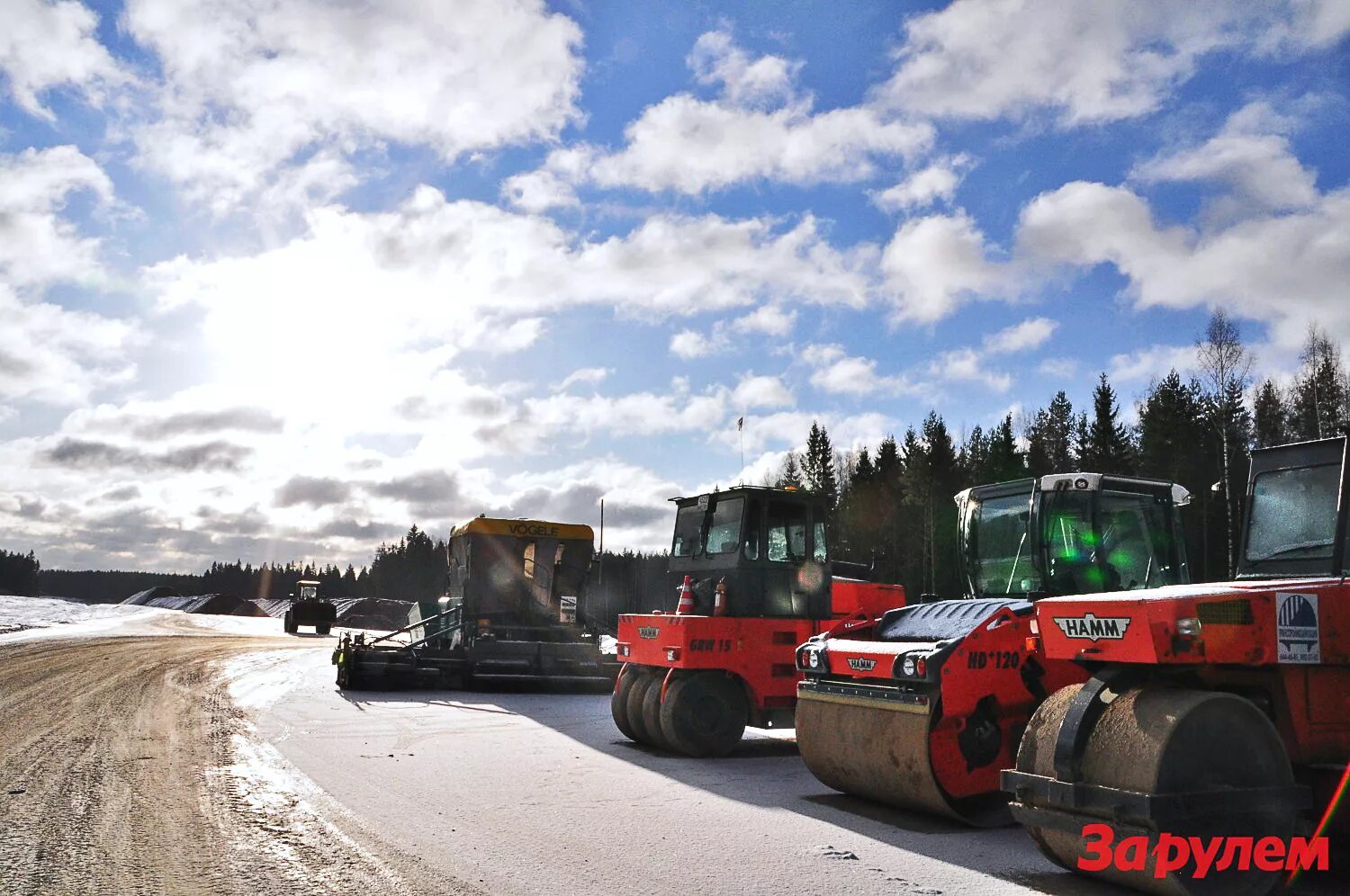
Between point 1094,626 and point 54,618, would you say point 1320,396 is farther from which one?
point 54,618

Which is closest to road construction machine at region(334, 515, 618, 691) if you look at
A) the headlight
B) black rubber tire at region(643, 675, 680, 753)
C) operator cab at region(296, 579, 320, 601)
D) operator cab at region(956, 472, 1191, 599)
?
black rubber tire at region(643, 675, 680, 753)

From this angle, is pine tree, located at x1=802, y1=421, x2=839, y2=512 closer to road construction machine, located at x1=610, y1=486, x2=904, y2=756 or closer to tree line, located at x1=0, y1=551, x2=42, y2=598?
road construction machine, located at x1=610, y1=486, x2=904, y2=756

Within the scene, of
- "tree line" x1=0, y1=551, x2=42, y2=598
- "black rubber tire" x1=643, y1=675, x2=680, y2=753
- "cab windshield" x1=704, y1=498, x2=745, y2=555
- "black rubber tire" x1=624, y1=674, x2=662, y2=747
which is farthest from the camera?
"tree line" x1=0, y1=551, x2=42, y2=598

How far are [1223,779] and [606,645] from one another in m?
27.5

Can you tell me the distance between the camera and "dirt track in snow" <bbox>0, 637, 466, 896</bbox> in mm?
5414

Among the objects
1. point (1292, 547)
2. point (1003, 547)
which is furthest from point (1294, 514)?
point (1003, 547)

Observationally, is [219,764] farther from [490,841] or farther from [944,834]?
[944,834]

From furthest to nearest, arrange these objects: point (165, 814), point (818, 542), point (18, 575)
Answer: point (18, 575) → point (818, 542) → point (165, 814)

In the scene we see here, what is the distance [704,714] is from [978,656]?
411 centimetres

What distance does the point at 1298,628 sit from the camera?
5258 millimetres

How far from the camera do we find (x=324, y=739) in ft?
36.0

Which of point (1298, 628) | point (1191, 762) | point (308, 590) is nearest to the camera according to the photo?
point (1191, 762)

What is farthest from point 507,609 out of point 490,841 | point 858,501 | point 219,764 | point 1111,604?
point 858,501

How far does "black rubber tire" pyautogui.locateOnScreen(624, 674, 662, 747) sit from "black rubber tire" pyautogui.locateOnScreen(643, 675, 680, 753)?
1.2 inches
